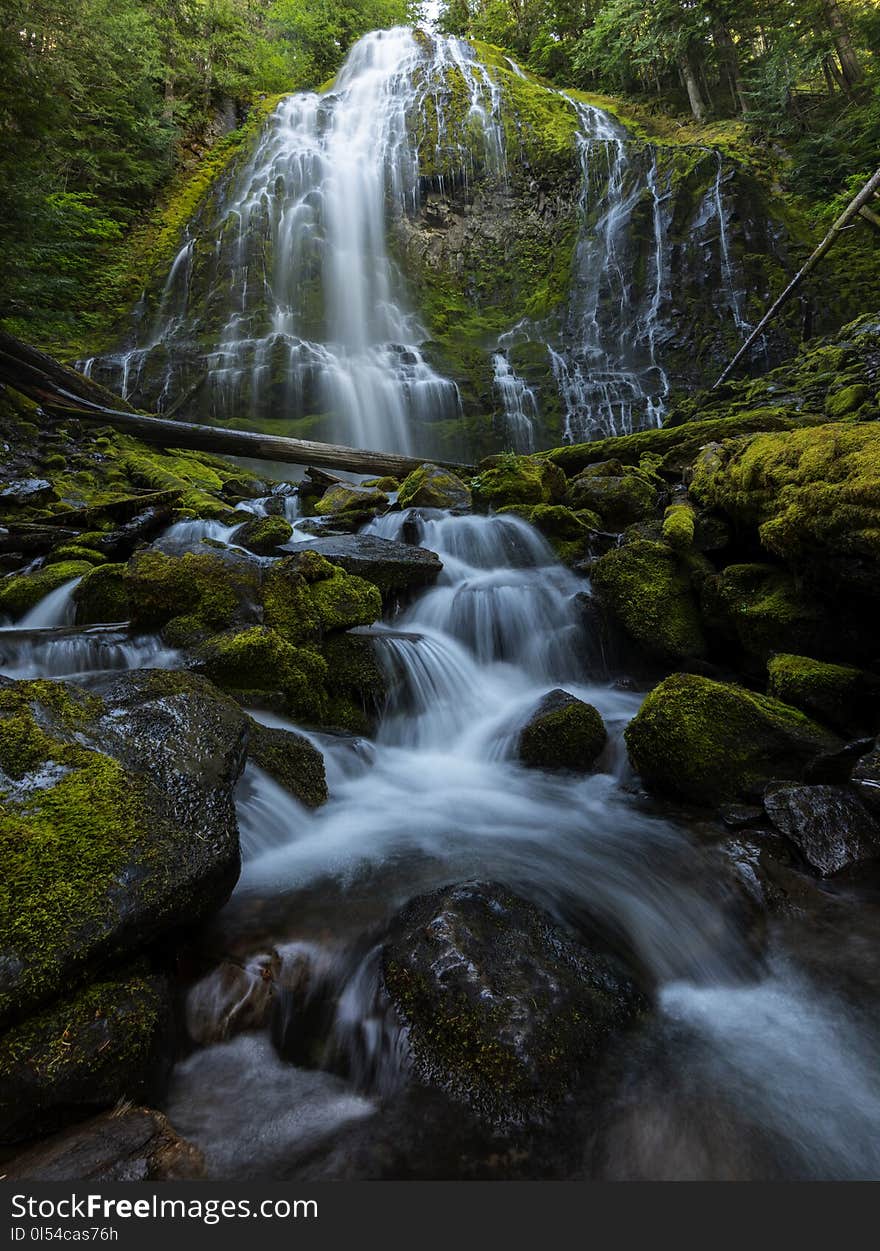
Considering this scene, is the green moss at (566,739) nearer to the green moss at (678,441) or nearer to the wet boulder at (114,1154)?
the wet boulder at (114,1154)

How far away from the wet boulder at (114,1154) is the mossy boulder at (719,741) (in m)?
3.08

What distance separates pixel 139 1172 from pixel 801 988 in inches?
96.8

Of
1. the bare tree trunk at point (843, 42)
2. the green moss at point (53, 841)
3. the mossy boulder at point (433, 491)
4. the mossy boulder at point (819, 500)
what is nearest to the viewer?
the green moss at point (53, 841)

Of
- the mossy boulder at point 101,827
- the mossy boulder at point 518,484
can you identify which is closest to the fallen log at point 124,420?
the mossy boulder at point 518,484

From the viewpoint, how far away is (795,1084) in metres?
2.00

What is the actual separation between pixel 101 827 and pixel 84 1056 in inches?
26.6

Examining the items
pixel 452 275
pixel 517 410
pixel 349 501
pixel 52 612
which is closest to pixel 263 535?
pixel 52 612

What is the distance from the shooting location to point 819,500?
4.07 metres

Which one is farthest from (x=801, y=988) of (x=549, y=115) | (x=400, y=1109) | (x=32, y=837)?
(x=549, y=115)

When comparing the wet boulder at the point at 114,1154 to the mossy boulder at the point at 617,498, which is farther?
the mossy boulder at the point at 617,498

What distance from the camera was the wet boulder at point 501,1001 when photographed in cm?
183

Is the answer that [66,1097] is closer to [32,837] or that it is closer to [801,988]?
[32,837]

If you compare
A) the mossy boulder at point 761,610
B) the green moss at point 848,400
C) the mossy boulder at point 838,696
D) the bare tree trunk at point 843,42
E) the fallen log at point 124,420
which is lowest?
the mossy boulder at point 838,696

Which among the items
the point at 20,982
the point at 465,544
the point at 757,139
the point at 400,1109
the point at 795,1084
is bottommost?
the point at 795,1084
